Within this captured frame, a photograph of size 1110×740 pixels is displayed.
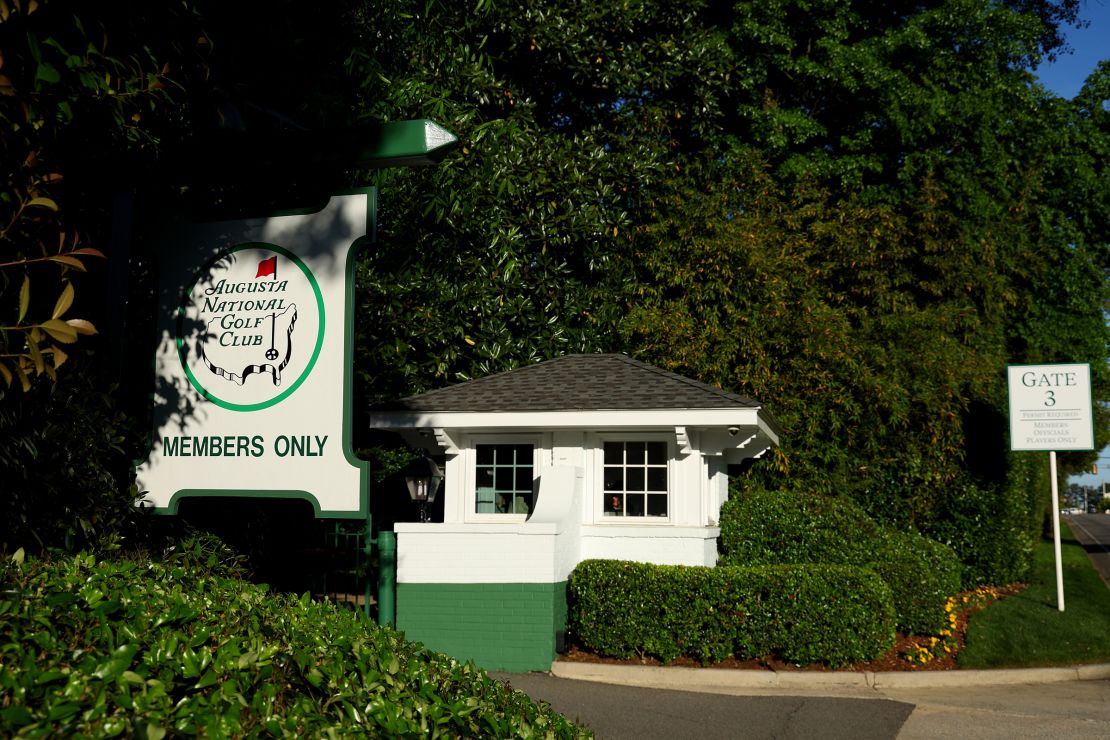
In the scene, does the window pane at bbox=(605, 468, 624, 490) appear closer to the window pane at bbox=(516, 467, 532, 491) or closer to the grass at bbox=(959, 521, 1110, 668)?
the window pane at bbox=(516, 467, 532, 491)

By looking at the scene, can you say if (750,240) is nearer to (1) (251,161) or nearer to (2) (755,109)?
(2) (755,109)

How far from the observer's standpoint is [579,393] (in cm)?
1388

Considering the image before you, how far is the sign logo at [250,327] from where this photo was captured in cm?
435

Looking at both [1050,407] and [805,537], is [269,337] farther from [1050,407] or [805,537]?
[1050,407]

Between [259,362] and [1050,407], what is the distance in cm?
1621

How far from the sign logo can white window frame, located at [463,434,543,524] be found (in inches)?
372

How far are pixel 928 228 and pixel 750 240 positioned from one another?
472 centimetres

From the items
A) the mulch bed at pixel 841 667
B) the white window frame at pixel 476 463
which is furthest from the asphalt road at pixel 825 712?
the white window frame at pixel 476 463

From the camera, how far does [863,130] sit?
23797 millimetres

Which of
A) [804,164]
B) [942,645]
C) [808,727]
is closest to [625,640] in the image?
[808,727]

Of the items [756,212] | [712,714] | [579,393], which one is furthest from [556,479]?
[756,212]

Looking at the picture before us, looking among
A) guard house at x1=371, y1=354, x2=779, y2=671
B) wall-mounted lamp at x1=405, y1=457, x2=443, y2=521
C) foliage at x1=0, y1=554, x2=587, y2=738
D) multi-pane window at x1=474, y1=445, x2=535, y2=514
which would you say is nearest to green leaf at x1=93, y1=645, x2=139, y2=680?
foliage at x1=0, y1=554, x2=587, y2=738

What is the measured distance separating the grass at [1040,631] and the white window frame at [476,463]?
5.81 m

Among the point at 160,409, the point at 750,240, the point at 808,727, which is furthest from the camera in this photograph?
the point at 750,240
